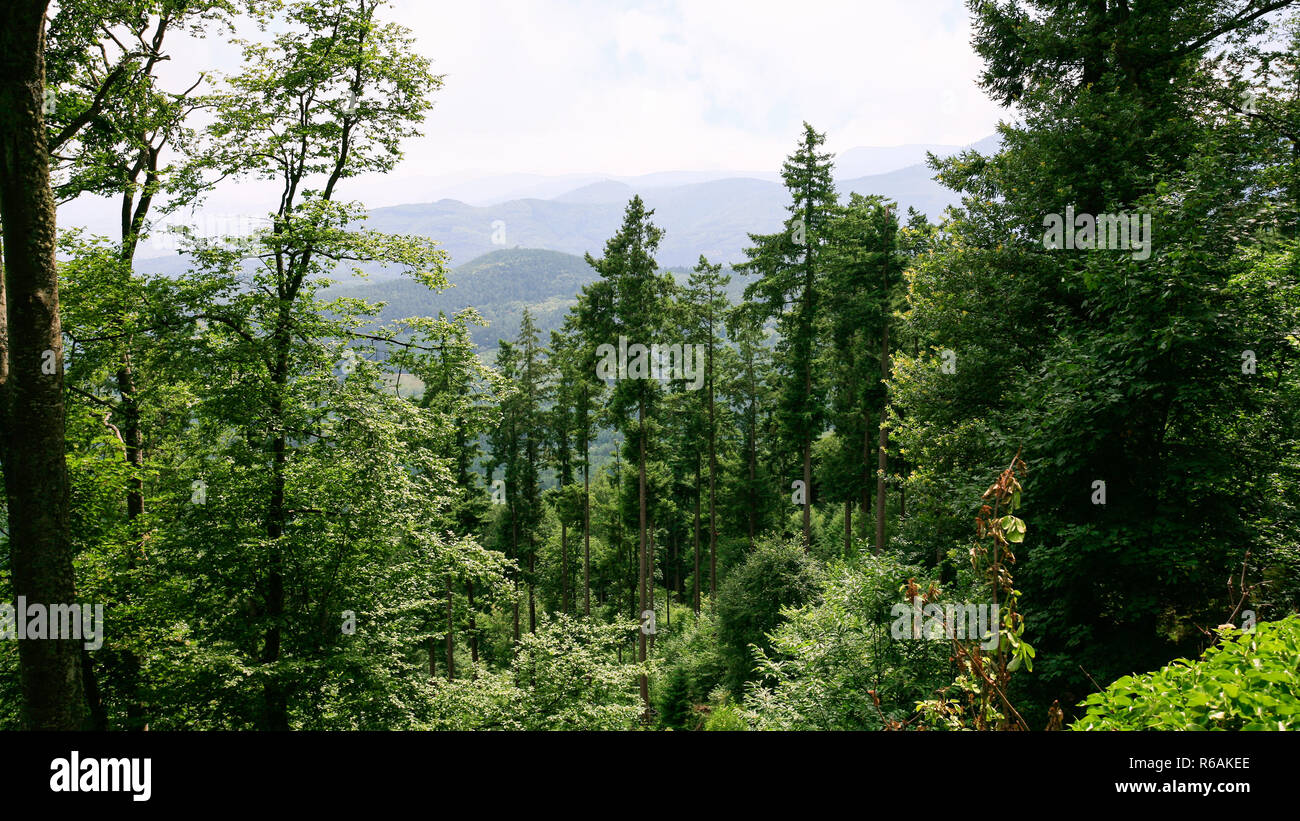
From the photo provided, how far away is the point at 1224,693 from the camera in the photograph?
2.59 m

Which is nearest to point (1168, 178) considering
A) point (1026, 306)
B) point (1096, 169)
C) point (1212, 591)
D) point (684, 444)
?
point (1096, 169)

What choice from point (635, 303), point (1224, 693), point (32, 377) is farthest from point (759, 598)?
point (32, 377)

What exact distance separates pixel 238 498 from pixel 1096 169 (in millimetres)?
16003

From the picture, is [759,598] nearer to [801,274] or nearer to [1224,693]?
[801,274]

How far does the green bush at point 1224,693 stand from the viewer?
2.47m

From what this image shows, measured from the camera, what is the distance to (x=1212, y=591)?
6969 millimetres

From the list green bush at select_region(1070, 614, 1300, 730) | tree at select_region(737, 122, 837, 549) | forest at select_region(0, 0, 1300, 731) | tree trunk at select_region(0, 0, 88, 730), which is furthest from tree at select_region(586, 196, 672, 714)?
green bush at select_region(1070, 614, 1300, 730)

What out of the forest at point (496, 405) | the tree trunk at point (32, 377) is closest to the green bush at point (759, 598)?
the forest at point (496, 405)

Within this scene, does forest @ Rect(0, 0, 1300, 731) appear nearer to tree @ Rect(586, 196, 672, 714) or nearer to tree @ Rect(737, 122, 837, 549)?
tree @ Rect(737, 122, 837, 549)

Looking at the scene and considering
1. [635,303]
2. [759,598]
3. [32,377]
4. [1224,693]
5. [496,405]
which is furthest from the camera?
[635,303]

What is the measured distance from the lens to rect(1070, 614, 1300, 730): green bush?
247 centimetres

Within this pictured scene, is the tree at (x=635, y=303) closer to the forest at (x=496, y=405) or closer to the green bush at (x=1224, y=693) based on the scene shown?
the forest at (x=496, y=405)

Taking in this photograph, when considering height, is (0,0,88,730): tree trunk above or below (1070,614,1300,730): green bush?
above
